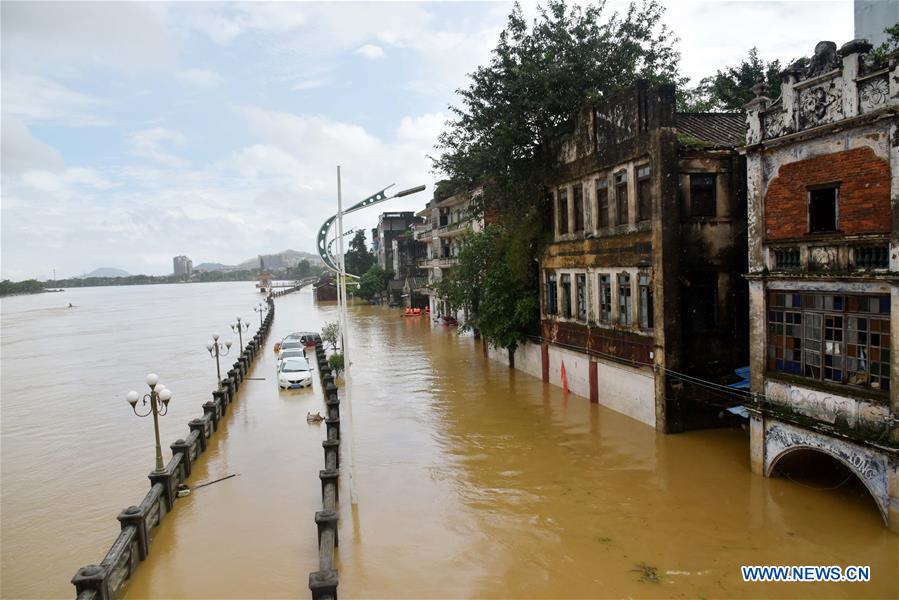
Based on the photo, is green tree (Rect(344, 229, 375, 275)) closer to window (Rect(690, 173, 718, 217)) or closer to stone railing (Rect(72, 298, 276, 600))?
stone railing (Rect(72, 298, 276, 600))

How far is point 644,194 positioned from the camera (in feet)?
63.0

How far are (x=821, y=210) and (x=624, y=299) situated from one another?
7.86 meters

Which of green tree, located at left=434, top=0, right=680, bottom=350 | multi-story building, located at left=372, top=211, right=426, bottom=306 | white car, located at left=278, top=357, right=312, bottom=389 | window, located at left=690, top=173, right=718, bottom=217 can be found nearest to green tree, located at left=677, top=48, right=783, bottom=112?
green tree, located at left=434, top=0, right=680, bottom=350

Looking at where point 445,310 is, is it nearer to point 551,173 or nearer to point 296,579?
point 551,173

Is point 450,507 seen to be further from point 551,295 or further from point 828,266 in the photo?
point 551,295

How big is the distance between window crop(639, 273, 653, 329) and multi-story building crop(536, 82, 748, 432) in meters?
0.03

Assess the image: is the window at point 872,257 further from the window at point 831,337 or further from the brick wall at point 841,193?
the window at point 831,337

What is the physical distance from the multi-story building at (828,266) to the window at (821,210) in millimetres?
21

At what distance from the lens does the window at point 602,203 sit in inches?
840

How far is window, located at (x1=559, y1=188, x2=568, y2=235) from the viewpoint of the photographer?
24309mm

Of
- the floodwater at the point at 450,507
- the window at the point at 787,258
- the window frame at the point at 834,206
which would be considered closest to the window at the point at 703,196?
the window at the point at 787,258

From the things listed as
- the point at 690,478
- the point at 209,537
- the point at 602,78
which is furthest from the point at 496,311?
the point at 209,537

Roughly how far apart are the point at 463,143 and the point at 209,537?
18939 millimetres

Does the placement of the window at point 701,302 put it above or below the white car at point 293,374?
above
